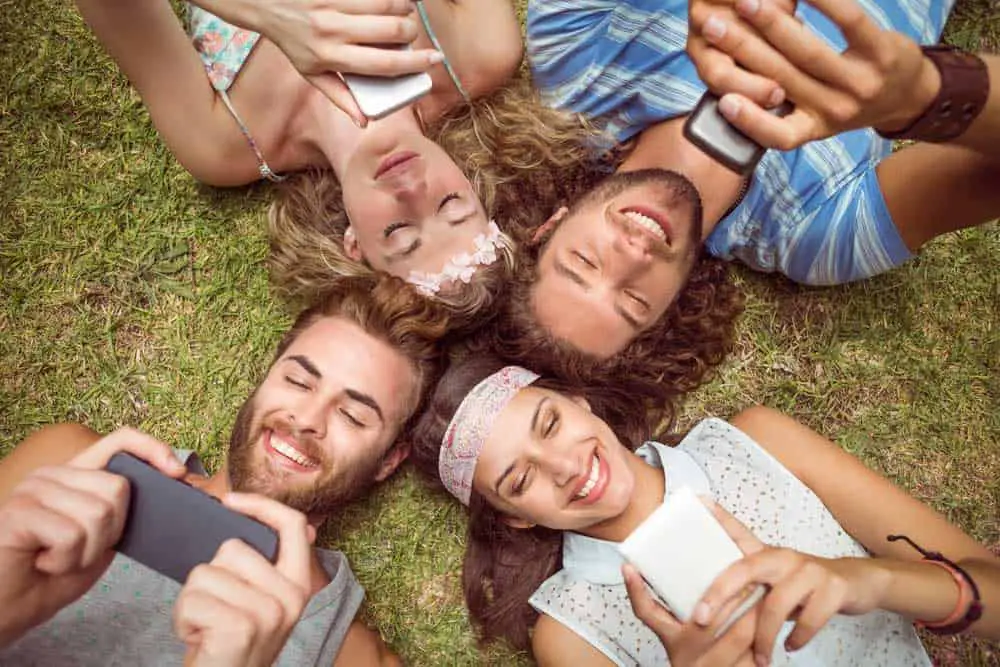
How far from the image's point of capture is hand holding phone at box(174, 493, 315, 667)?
1.66 m

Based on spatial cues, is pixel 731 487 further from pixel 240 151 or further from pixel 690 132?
pixel 240 151

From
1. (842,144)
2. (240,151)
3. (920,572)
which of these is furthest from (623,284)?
(240,151)

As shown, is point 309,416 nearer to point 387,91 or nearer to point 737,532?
point 387,91

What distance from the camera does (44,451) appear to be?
3020mm

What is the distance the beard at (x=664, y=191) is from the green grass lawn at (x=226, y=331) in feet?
2.98

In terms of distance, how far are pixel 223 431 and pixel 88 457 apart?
5.20 ft

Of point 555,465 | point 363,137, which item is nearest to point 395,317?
point 363,137

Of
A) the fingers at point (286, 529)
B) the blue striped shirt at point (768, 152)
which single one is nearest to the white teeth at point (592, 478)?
the fingers at point (286, 529)

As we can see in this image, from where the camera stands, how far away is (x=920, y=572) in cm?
252

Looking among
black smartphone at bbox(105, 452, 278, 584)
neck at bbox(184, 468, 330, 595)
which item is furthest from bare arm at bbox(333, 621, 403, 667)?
black smartphone at bbox(105, 452, 278, 584)

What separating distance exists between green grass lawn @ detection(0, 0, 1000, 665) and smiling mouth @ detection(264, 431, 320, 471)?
2.43 ft

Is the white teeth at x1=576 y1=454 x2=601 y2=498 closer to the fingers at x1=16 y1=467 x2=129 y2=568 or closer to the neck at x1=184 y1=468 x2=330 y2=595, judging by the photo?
the neck at x1=184 y1=468 x2=330 y2=595

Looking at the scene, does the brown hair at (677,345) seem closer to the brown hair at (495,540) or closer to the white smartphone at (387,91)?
the brown hair at (495,540)

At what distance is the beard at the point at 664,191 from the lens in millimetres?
2912
